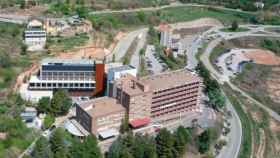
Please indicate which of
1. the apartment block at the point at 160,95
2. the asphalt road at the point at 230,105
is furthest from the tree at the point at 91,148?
the asphalt road at the point at 230,105

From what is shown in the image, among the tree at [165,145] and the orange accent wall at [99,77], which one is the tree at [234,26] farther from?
the tree at [165,145]

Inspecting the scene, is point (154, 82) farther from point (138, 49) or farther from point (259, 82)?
point (259, 82)

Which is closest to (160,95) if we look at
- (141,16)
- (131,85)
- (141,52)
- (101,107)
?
(131,85)

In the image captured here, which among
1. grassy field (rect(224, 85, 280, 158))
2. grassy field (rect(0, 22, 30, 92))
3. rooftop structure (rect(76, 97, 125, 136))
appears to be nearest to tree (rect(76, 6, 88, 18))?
grassy field (rect(0, 22, 30, 92))

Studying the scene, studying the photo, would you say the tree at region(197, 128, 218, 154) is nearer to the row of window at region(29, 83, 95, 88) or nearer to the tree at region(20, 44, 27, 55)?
the row of window at region(29, 83, 95, 88)

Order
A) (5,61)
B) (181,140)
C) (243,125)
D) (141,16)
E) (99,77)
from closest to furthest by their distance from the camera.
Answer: (181,140), (99,77), (5,61), (243,125), (141,16)

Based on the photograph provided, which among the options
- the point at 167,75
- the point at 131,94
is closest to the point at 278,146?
the point at 167,75

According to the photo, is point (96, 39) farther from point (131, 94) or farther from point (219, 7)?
point (219, 7)
